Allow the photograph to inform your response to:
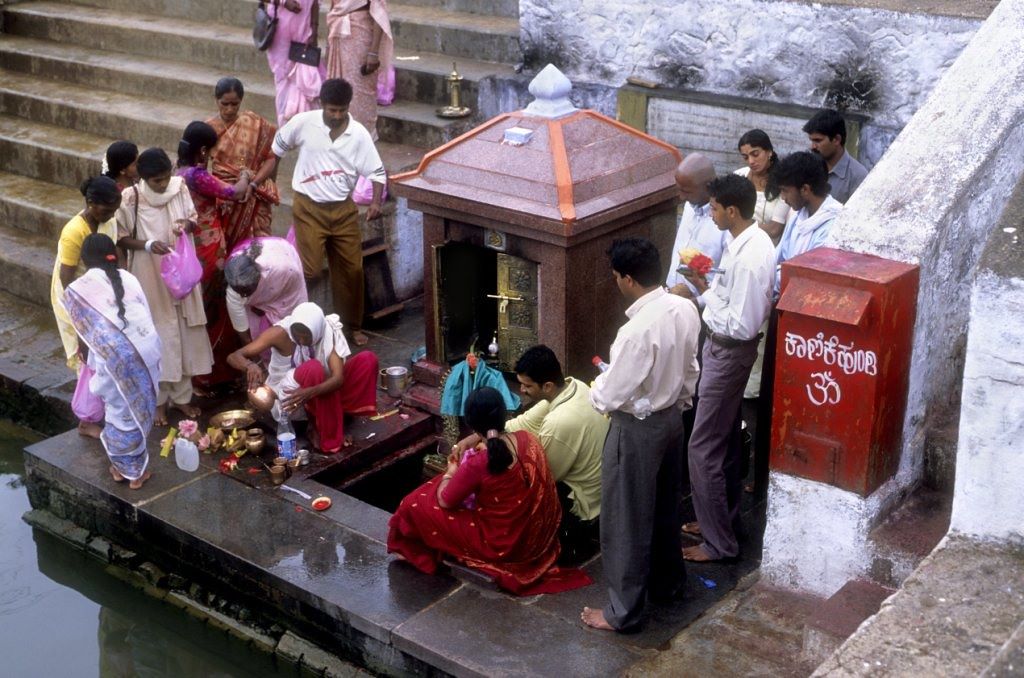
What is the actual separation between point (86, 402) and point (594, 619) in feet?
10.7

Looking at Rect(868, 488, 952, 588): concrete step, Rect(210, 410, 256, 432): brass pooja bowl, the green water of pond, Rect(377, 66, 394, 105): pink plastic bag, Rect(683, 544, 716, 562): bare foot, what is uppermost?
Rect(377, 66, 394, 105): pink plastic bag

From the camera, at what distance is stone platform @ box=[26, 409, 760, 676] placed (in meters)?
5.35

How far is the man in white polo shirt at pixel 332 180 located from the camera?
7.98 m

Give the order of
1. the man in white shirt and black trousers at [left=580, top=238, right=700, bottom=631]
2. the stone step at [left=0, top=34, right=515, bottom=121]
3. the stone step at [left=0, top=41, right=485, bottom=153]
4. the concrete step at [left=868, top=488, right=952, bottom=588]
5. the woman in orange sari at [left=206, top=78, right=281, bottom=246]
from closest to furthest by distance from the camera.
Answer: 1. the concrete step at [left=868, top=488, right=952, bottom=588]
2. the man in white shirt and black trousers at [left=580, top=238, right=700, bottom=631]
3. the woman in orange sari at [left=206, top=78, right=281, bottom=246]
4. the stone step at [left=0, top=41, right=485, bottom=153]
5. the stone step at [left=0, top=34, right=515, bottom=121]

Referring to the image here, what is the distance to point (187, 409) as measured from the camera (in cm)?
752

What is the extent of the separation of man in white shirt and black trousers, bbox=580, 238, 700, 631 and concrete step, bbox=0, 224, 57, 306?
5.44 m

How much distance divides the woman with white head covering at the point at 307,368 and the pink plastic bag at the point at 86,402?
75cm

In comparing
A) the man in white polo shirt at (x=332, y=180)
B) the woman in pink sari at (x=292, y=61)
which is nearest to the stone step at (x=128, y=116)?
the woman in pink sari at (x=292, y=61)

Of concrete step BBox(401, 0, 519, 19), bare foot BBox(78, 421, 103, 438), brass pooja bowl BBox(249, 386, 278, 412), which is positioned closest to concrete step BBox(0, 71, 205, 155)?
concrete step BBox(401, 0, 519, 19)

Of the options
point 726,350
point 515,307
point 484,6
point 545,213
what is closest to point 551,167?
point 545,213

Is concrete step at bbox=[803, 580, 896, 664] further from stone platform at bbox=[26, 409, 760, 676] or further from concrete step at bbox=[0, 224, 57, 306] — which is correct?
concrete step at bbox=[0, 224, 57, 306]

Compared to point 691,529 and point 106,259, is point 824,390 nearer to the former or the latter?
point 691,529

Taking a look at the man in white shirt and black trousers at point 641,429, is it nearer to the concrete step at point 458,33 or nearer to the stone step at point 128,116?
the stone step at point 128,116

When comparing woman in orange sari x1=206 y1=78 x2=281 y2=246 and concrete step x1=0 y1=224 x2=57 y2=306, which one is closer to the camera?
woman in orange sari x1=206 y1=78 x2=281 y2=246
